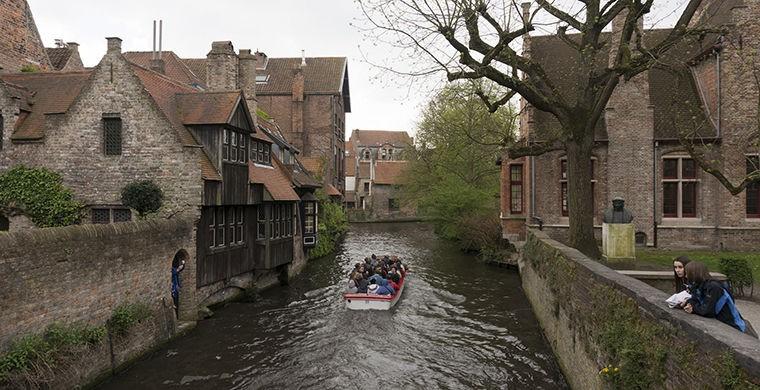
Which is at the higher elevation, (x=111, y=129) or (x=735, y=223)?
(x=111, y=129)

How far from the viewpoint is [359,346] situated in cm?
1266

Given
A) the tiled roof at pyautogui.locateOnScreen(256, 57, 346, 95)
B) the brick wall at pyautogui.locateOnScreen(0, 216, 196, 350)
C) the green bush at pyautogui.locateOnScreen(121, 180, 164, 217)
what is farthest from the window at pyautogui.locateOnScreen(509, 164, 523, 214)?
the tiled roof at pyautogui.locateOnScreen(256, 57, 346, 95)

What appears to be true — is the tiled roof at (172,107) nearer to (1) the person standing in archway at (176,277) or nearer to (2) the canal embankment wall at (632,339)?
(1) the person standing in archway at (176,277)

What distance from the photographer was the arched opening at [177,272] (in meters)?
13.8

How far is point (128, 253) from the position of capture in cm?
1148

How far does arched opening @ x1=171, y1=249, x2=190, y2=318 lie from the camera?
13.8 meters

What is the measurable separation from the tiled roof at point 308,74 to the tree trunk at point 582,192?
1267 inches

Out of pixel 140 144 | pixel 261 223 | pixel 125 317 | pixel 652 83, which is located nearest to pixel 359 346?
pixel 125 317

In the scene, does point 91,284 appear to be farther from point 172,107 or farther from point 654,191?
point 654,191

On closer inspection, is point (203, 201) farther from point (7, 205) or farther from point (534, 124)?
point (534, 124)

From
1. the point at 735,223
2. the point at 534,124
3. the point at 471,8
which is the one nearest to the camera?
the point at 471,8

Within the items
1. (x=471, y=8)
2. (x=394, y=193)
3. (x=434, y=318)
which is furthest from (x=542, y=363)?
(x=394, y=193)

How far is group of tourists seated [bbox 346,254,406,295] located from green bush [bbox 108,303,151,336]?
23.3ft

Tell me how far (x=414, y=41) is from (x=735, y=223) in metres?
16.1
